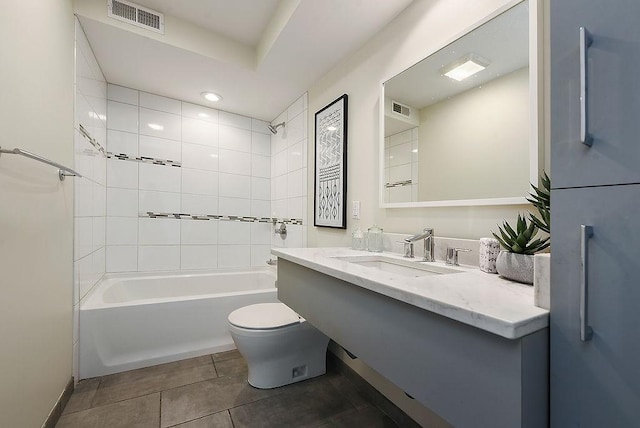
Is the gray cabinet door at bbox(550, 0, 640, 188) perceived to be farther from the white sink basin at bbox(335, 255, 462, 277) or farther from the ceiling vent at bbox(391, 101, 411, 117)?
the ceiling vent at bbox(391, 101, 411, 117)

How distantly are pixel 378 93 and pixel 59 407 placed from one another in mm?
2437

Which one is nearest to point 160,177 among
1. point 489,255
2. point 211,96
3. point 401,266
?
point 211,96

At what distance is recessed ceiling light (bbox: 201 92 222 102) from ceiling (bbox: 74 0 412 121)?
9 centimetres

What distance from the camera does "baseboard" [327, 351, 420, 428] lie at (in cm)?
139

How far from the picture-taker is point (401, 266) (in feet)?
4.35

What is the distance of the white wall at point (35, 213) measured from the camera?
1.00 metres

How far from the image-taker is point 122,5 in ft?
5.71

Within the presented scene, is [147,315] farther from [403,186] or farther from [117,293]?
[403,186]

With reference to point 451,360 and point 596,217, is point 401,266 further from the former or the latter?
point 596,217

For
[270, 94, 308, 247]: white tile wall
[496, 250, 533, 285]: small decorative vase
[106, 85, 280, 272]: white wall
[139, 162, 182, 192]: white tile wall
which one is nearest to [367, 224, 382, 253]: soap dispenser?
[496, 250, 533, 285]: small decorative vase

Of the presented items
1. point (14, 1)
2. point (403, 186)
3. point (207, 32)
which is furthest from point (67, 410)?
point (207, 32)

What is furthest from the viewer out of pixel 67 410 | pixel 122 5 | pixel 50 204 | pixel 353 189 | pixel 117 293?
pixel 117 293

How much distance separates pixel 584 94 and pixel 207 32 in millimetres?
2271

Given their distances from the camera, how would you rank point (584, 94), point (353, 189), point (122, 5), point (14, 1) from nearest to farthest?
1. point (584, 94)
2. point (14, 1)
3. point (122, 5)
4. point (353, 189)
